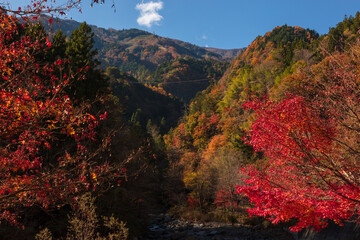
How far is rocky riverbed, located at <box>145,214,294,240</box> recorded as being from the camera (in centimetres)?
2062

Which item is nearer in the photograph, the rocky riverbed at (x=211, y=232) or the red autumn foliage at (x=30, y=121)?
the red autumn foliage at (x=30, y=121)

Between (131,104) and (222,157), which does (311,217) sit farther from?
(131,104)

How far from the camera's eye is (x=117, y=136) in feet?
82.6

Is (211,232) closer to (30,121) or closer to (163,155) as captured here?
(30,121)

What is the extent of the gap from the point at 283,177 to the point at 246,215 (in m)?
16.9

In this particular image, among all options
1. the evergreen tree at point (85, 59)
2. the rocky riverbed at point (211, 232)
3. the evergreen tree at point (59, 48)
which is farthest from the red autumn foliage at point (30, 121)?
the evergreen tree at point (59, 48)

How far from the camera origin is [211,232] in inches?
888

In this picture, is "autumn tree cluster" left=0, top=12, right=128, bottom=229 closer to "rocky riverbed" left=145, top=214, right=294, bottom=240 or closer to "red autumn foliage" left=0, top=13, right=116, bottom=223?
"red autumn foliage" left=0, top=13, right=116, bottom=223

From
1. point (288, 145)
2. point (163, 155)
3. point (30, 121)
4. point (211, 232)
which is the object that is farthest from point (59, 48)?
point (163, 155)

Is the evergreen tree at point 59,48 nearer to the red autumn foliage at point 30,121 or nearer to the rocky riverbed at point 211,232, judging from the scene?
the red autumn foliage at point 30,121

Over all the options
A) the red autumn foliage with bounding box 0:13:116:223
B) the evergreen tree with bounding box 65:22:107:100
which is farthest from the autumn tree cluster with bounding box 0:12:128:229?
the evergreen tree with bounding box 65:22:107:100

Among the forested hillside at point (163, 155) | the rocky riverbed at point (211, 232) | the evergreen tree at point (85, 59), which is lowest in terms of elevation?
the rocky riverbed at point (211, 232)

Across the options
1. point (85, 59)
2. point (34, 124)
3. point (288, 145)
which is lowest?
point (288, 145)

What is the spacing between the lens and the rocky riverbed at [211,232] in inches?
812
